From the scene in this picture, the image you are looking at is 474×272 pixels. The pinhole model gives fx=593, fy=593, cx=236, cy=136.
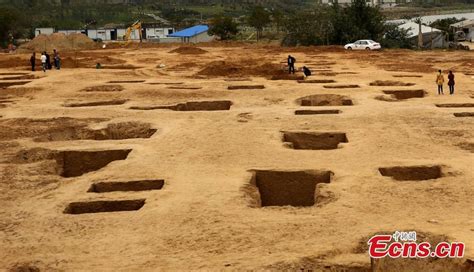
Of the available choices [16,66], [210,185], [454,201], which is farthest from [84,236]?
[16,66]

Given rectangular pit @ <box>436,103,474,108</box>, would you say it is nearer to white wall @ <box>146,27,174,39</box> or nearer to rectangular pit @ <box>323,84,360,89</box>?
rectangular pit @ <box>323,84,360,89</box>

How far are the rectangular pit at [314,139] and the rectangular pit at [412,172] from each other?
3.16 meters

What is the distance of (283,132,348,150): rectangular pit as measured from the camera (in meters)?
15.6

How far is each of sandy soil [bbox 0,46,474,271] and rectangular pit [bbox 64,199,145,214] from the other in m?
0.03

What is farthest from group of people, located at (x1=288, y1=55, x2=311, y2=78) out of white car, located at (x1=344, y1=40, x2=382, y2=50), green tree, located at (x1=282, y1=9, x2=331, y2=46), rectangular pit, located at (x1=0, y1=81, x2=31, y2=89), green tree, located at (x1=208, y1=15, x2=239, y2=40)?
green tree, located at (x1=208, y1=15, x2=239, y2=40)

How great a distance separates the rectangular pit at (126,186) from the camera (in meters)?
11.8

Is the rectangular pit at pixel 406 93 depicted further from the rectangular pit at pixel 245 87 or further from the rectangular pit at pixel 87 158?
the rectangular pit at pixel 87 158

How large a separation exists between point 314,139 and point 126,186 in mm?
5876

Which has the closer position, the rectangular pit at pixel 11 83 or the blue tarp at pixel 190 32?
the rectangular pit at pixel 11 83

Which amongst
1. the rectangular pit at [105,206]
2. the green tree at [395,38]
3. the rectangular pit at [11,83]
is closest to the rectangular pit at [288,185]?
the rectangular pit at [105,206]

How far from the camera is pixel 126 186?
11.9 meters

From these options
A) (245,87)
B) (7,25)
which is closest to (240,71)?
(245,87)

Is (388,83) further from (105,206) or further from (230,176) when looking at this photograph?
(105,206)

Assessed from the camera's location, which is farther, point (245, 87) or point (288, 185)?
point (245, 87)
